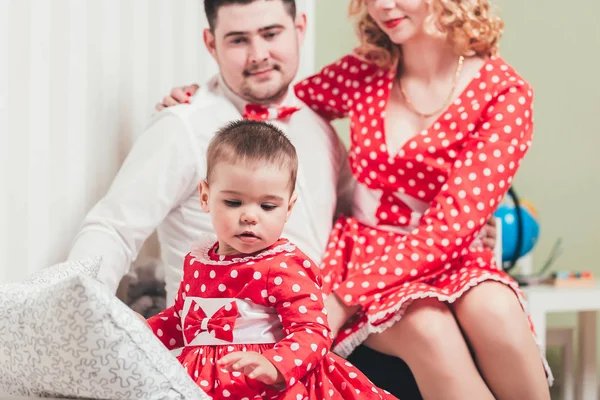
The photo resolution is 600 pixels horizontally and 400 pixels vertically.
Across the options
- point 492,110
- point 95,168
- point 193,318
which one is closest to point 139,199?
point 95,168

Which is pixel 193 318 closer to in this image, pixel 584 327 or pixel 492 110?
pixel 492 110

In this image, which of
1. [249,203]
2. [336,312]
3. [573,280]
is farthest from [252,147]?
[573,280]

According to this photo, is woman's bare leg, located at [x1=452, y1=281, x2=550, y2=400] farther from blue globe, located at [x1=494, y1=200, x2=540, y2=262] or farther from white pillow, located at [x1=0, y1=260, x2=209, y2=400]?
blue globe, located at [x1=494, y1=200, x2=540, y2=262]

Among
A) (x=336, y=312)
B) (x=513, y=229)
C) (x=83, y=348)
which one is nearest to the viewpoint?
(x=83, y=348)

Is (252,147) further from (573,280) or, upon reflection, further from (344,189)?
(573,280)

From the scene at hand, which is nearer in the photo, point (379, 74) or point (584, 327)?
point (379, 74)

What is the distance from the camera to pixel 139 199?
1.61 meters

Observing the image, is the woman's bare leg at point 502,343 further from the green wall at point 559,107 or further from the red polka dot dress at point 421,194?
the green wall at point 559,107

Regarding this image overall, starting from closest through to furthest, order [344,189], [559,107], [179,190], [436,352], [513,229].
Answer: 1. [436,352]
2. [179,190]
3. [344,189]
4. [513,229]
5. [559,107]

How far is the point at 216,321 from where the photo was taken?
1.18 m

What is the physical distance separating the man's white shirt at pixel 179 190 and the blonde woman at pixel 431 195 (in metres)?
0.07

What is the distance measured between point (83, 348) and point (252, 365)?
22cm

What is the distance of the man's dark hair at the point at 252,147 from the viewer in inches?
45.4

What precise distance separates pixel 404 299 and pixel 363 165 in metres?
0.36
